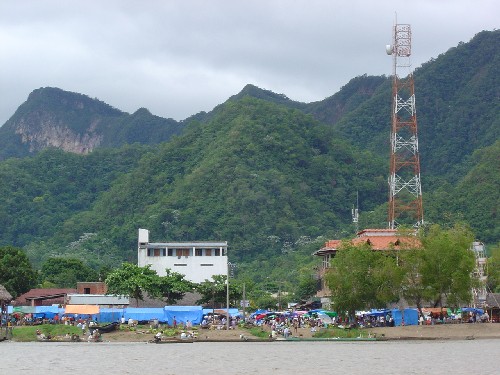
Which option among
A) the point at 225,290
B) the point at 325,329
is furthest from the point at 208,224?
the point at 325,329

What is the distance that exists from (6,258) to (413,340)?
4278cm

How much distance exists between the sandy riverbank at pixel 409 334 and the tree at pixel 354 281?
7.31ft

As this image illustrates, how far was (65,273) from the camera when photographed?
10181 cm

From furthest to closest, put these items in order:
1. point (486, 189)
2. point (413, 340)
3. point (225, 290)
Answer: point (486, 189) → point (225, 290) → point (413, 340)

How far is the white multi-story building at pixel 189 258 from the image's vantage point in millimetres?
88375

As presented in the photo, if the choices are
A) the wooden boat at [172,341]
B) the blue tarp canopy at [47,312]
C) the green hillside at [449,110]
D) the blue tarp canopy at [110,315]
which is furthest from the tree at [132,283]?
the green hillside at [449,110]

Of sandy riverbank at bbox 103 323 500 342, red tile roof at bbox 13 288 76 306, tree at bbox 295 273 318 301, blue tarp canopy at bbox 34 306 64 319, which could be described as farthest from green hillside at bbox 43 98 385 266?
sandy riverbank at bbox 103 323 500 342

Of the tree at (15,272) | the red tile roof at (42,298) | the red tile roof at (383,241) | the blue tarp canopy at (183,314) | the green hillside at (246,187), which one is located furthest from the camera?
the green hillside at (246,187)

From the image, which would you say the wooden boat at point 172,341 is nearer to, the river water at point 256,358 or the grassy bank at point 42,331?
the river water at point 256,358

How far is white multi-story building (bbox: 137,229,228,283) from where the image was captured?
290 feet

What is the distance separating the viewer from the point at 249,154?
14338 centimetres

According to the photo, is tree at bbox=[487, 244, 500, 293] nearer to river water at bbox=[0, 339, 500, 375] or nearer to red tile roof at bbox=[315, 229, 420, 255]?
red tile roof at bbox=[315, 229, 420, 255]

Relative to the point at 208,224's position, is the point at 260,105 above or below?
above

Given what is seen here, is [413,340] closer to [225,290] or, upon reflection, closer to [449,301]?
[449,301]
